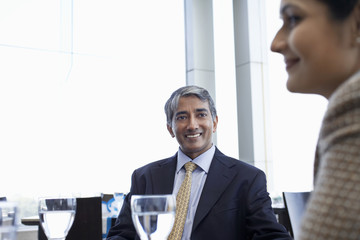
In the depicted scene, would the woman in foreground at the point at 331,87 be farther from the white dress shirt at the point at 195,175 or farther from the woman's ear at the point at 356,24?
the white dress shirt at the point at 195,175

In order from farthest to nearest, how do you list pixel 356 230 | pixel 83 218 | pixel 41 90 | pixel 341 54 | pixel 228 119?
pixel 228 119, pixel 41 90, pixel 83 218, pixel 341 54, pixel 356 230

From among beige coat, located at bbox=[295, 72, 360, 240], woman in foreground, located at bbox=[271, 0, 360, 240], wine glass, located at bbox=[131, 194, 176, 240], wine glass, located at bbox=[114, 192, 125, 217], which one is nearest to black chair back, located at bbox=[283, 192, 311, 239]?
wine glass, located at bbox=[114, 192, 125, 217]

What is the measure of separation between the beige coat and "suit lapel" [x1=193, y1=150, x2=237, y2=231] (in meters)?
1.27

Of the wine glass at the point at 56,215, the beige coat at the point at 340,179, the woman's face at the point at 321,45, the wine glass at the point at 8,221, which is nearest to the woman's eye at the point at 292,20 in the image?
the woman's face at the point at 321,45

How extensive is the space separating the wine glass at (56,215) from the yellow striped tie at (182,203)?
69cm

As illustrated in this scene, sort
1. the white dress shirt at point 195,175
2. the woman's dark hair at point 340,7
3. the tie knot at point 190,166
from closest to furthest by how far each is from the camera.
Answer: the woman's dark hair at point 340,7 < the white dress shirt at point 195,175 < the tie knot at point 190,166

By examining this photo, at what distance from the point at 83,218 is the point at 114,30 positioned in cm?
362

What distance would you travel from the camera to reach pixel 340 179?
1.51ft

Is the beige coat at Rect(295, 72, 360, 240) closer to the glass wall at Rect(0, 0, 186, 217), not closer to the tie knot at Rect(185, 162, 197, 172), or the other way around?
the tie knot at Rect(185, 162, 197, 172)

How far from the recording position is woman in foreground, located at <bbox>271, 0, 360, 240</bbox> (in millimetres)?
455

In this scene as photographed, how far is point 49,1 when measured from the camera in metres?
4.88

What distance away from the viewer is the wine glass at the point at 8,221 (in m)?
0.73

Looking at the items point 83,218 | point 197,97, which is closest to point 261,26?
point 197,97

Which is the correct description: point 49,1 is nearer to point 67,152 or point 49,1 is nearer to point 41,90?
point 41,90
